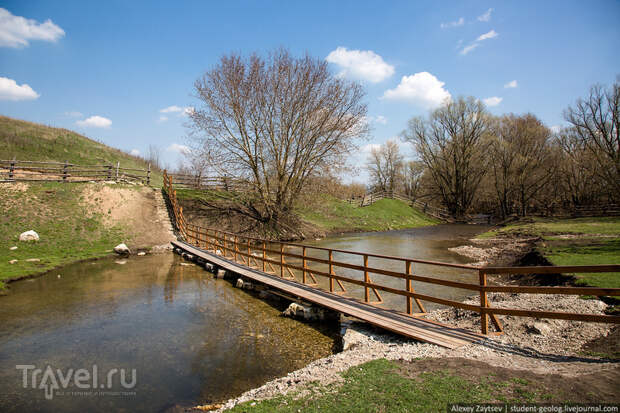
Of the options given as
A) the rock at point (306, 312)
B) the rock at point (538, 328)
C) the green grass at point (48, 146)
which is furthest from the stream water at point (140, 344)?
the green grass at point (48, 146)

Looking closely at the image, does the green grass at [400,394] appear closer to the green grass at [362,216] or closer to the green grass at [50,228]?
the green grass at [50,228]

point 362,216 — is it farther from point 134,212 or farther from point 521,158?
point 134,212

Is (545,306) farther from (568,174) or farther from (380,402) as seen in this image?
(568,174)

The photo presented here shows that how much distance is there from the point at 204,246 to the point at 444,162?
122ft

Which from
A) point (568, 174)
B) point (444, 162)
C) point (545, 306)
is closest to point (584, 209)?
point (568, 174)

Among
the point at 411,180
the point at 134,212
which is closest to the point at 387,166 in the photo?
the point at 411,180

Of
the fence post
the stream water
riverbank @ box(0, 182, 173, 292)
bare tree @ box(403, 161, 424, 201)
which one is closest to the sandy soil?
riverbank @ box(0, 182, 173, 292)

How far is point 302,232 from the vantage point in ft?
86.9

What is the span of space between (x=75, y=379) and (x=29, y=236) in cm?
1529

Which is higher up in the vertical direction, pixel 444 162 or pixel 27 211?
pixel 444 162

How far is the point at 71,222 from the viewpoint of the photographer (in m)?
19.2

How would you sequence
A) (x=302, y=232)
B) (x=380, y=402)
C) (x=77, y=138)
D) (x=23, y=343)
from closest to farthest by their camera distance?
1. (x=380, y=402)
2. (x=23, y=343)
3. (x=302, y=232)
4. (x=77, y=138)

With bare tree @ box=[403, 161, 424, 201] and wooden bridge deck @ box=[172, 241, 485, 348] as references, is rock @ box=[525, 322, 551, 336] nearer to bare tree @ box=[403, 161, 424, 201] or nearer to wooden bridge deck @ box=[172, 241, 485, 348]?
wooden bridge deck @ box=[172, 241, 485, 348]

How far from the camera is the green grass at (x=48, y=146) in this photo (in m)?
31.7
